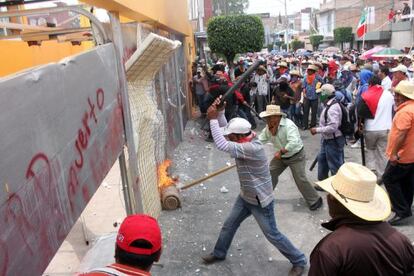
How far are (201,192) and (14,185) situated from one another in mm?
5064

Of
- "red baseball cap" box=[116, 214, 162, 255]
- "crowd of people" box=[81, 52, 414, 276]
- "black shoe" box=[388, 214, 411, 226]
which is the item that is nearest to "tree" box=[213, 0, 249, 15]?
"crowd of people" box=[81, 52, 414, 276]

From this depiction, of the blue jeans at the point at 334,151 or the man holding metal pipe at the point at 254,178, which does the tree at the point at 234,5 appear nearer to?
the blue jeans at the point at 334,151

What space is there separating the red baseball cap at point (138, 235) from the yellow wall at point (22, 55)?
517cm

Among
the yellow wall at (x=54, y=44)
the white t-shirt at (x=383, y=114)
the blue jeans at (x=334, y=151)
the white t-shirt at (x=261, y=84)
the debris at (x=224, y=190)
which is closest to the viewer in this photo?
the yellow wall at (x=54, y=44)

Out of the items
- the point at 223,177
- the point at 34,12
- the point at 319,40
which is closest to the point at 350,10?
the point at 319,40

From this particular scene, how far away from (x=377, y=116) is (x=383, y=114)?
9cm

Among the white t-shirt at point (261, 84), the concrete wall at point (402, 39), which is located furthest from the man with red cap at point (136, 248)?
the concrete wall at point (402, 39)

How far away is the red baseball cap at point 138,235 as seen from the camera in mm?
1875

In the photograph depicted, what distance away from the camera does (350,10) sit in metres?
51.3

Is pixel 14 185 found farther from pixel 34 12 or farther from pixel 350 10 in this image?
pixel 350 10

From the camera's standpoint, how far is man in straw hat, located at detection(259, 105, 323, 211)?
17.4 ft

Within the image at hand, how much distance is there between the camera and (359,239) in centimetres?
210

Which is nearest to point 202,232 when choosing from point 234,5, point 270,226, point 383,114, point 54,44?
point 270,226

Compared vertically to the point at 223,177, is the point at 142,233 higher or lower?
higher
